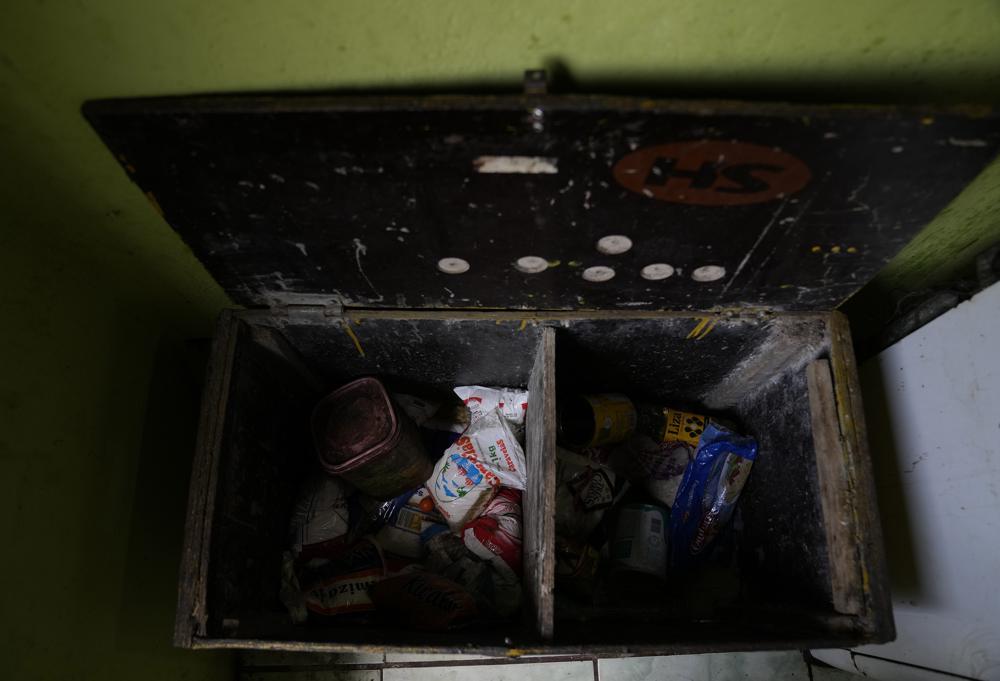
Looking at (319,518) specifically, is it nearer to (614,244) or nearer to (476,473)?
(476,473)

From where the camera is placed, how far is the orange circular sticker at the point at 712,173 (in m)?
0.70

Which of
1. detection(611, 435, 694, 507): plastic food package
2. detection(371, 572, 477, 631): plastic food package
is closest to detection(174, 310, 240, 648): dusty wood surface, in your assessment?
detection(371, 572, 477, 631): plastic food package

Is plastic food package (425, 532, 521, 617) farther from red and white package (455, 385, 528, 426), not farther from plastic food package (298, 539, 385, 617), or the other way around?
red and white package (455, 385, 528, 426)

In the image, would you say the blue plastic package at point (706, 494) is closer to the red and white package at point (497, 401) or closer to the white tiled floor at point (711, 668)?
the white tiled floor at point (711, 668)

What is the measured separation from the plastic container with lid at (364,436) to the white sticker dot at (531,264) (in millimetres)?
482

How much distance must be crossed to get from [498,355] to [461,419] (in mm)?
319

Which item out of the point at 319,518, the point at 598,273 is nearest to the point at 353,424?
the point at 319,518

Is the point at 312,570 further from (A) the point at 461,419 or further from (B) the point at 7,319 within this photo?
(B) the point at 7,319

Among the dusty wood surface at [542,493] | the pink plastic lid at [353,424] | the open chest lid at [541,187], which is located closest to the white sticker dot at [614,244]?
the open chest lid at [541,187]

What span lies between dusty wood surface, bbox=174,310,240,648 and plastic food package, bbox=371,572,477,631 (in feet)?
1.32

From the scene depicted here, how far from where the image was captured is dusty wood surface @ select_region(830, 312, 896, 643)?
94cm

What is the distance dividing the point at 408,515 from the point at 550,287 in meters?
0.73

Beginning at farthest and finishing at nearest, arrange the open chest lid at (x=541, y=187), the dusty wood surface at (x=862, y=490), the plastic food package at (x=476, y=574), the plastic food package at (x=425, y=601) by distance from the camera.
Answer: the plastic food package at (x=476, y=574) < the plastic food package at (x=425, y=601) < the dusty wood surface at (x=862, y=490) < the open chest lid at (x=541, y=187)

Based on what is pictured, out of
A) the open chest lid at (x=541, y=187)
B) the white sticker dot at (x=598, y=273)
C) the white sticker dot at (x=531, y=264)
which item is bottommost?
the white sticker dot at (x=598, y=273)
